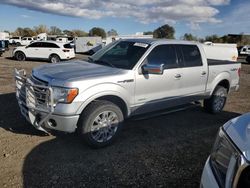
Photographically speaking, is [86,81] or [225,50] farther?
[225,50]

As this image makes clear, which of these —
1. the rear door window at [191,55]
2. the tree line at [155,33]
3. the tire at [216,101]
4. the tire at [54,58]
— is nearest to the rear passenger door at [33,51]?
the tire at [54,58]

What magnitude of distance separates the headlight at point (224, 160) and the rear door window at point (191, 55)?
135 inches

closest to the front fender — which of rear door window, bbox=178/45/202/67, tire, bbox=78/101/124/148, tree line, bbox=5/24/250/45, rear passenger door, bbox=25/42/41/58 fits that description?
tire, bbox=78/101/124/148

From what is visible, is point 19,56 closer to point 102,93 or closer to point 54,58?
point 54,58

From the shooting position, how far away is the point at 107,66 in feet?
16.0

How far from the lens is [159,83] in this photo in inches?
199

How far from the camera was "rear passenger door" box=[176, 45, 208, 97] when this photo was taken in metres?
5.56

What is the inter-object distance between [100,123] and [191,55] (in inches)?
107

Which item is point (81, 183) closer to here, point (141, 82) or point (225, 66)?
point (141, 82)

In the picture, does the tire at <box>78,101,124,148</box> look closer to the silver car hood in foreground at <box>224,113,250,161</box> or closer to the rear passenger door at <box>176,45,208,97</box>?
the rear passenger door at <box>176,45,208,97</box>

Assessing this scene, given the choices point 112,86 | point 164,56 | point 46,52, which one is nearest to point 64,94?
point 112,86

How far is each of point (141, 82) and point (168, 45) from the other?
3.88 ft

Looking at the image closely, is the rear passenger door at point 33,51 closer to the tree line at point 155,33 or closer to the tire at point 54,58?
the tire at point 54,58

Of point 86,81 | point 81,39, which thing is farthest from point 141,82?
point 81,39
